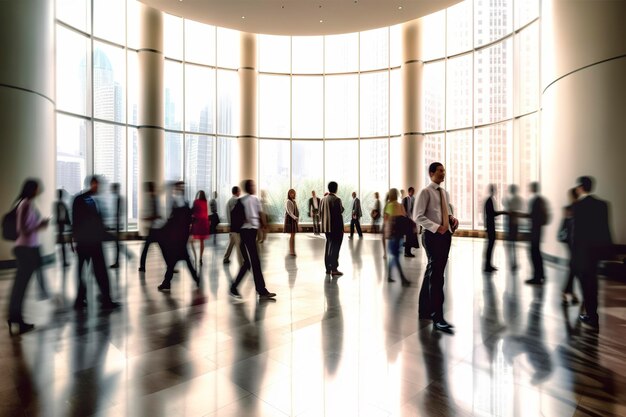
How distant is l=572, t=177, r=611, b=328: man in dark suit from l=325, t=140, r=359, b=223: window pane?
1470 cm

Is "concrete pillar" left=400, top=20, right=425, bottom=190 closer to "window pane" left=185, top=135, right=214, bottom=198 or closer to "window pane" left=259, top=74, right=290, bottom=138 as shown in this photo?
"window pane" left=259, top=74, right=290, bottom=138

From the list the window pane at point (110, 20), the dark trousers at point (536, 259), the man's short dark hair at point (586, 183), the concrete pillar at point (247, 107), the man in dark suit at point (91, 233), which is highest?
the window pane at point (110, 20)

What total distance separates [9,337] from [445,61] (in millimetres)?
18203

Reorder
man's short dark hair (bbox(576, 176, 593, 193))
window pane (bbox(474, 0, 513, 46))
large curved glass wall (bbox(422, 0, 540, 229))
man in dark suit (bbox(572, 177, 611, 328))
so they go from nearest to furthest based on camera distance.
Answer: man in dark suit (bbox(572, 177, 611, 328)) < man's short dark hair (bbox(576, 176, 593, 193)) < large curved glass wall (bbox(422, 0, 540, 229)) < window pane (bbox(474, 0, 513, 46))

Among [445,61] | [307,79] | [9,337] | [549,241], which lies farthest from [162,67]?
[549,241]

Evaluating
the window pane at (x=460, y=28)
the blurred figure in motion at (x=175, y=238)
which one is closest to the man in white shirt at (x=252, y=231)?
the blurred figure in motion at (x=175, y=238)

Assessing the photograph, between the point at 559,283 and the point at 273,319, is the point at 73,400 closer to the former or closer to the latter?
the point at 273,319

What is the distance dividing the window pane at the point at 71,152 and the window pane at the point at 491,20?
16.7m

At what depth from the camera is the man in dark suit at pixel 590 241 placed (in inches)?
179

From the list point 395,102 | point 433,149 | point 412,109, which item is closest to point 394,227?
point 433,149

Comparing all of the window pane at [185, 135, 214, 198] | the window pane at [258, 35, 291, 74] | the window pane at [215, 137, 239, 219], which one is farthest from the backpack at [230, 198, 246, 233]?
the window pane at [258, 35, 291, 74]

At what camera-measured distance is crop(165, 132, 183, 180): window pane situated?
17.0m

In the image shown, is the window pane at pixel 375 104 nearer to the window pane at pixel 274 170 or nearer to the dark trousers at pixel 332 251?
the window pane at pixel 274 170

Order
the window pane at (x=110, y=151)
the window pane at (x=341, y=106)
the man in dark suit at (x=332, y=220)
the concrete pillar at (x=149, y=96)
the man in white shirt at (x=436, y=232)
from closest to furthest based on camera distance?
the man in white shirt at (x=436, y=232)
the man in dark suit at (x=332, y=220)
the window pane at (x=110, y=151)
the concrete pillar at (x=149, y=96)
the window pane at (x=341, y=106)
